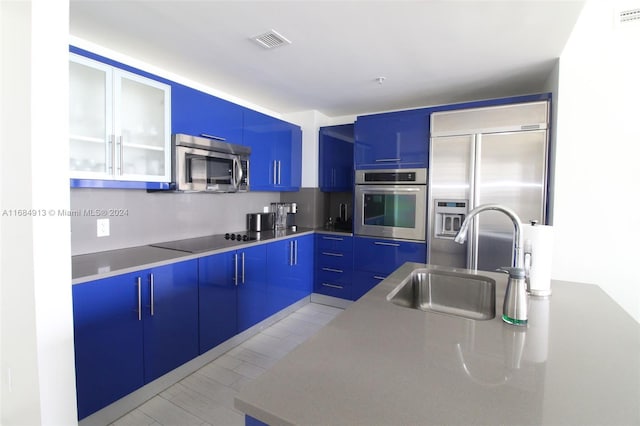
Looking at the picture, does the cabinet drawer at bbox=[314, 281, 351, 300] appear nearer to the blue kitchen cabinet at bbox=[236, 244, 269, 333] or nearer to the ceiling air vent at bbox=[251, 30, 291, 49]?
the blue kitchen cabinet at bbox=[236, 244, 269, 333]

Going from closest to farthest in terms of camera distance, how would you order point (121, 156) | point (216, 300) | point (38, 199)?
point (38, 199), point (121, 156), point (216, 300)

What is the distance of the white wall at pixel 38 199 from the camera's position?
123cm

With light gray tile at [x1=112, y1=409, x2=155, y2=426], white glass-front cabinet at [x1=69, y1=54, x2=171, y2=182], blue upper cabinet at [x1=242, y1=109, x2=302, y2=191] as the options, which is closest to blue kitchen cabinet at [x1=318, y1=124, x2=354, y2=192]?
blue upper cabinet at [x1=242, y1=109, x2=302, y2=191]

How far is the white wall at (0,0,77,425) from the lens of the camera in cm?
123

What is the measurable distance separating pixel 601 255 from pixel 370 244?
1.85 m

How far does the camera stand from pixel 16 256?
4.56 ft

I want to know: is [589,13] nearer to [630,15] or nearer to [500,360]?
[630,15]

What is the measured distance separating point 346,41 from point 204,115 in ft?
4.22

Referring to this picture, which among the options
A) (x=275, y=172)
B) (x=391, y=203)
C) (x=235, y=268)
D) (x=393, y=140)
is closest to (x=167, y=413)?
(x=235, y=268)

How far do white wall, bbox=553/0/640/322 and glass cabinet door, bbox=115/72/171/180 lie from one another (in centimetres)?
293

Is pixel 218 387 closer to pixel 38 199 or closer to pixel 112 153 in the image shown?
pixel 38 199

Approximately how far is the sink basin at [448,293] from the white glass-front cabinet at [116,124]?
1844 millimetres

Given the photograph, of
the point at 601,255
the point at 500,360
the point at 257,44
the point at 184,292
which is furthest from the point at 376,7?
the point at 601,255

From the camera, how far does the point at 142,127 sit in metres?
2.14
